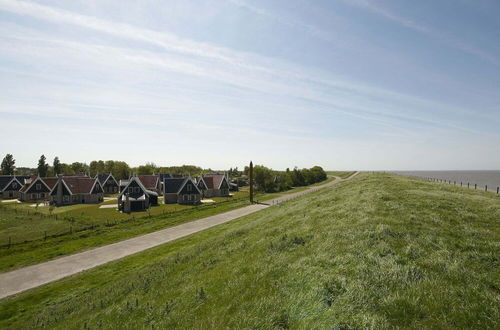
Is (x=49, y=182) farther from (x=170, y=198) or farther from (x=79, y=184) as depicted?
(x=170, y=198)

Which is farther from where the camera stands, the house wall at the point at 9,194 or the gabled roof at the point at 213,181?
the gabled roof at the point at 213,181

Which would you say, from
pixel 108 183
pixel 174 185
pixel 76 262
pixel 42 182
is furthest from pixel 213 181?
pixel 76 262

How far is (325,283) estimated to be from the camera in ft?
27.1

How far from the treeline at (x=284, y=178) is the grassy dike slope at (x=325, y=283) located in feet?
236

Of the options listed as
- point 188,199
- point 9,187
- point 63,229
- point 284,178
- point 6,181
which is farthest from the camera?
point 284,178

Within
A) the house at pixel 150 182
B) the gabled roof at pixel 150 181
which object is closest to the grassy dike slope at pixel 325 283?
the house at pixel 150 182

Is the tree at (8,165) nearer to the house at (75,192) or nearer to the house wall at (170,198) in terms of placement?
the house at (75,192)

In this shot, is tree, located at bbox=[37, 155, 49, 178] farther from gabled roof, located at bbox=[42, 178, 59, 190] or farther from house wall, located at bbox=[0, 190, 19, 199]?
gabled roof, located at bbox=[42, 178, 59, 190]

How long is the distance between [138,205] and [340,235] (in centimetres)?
5114

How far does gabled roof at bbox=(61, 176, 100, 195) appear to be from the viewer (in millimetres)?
62903

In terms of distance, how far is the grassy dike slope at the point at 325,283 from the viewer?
22.2 feet

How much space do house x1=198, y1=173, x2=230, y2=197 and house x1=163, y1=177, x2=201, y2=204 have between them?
37.0 feet

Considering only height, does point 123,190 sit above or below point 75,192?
above

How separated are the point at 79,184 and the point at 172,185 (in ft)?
84.6
